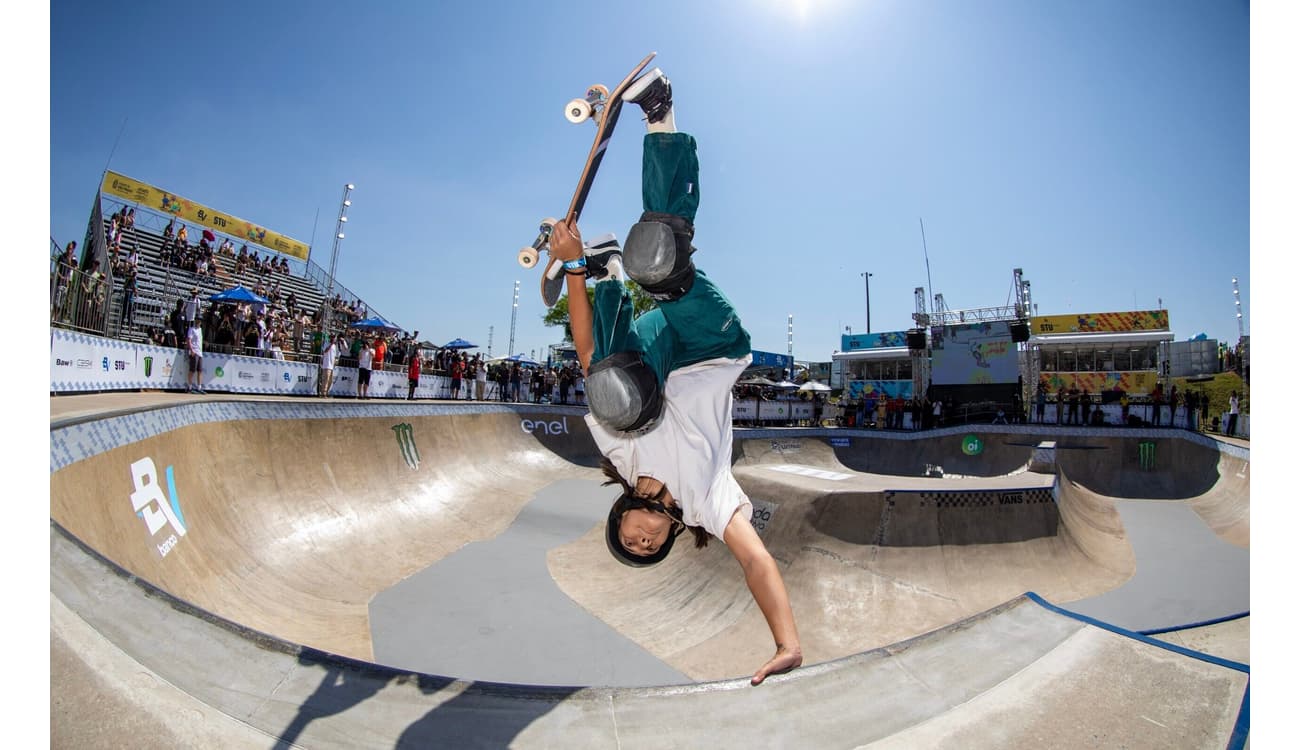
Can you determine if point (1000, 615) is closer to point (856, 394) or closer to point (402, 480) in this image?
point (402, 480)

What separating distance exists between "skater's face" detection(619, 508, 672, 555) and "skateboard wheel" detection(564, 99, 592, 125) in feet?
7.40

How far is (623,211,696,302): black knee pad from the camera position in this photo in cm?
276

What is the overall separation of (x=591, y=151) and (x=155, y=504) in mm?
6981

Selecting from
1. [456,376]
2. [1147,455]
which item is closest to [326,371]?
[456,376]

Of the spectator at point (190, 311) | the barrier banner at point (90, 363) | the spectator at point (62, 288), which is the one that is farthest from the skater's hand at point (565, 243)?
the spectator at point (190, 311)

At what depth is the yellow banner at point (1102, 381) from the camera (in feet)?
98.2

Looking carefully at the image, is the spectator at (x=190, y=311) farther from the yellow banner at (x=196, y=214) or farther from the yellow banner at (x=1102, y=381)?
the yellow banner at (x=1102, y=381)

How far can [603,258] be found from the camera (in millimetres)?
3047

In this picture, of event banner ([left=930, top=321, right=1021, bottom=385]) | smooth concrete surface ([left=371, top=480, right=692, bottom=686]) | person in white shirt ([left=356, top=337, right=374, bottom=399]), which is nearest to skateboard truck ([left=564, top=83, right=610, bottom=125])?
smooth concrete surface ([left=371, top=480, right=692, bottom=686])

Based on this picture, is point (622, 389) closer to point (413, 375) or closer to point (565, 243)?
point (565, 243)

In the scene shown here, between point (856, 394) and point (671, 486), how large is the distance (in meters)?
35.7
